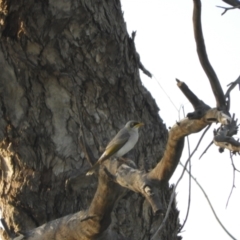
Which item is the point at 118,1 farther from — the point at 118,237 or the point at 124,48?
the point at 118,237

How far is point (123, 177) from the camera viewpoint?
11.6 ft

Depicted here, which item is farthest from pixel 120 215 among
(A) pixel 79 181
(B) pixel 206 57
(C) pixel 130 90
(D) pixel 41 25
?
(B) pixel 206 57

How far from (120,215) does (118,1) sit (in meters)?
1.21

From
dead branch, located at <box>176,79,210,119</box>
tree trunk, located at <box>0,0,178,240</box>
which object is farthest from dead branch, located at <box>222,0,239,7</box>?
tree trunk, located at <box>0,0,178,240</box>

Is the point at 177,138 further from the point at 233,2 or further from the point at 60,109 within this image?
the point at 60,109

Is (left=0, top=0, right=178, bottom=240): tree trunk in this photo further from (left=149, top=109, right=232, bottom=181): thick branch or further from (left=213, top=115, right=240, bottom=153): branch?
(left=213, top=115, right=240, bottom=153): branch

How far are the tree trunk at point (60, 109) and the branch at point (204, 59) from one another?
1.37 m

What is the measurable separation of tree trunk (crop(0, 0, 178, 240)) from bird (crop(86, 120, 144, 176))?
7 cm

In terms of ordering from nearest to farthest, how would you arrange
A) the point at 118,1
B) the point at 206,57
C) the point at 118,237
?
the point at 206,57 < the point at 118,237 < the point at 118,1

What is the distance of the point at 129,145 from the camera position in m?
4.43

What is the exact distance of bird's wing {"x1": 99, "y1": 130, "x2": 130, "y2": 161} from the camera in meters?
4.14

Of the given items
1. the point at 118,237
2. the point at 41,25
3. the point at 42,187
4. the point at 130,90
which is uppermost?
the point at 41,25

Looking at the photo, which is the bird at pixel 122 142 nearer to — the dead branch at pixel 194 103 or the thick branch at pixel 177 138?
the thick branch at pixel 177 138

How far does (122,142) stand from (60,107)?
0.40 m
